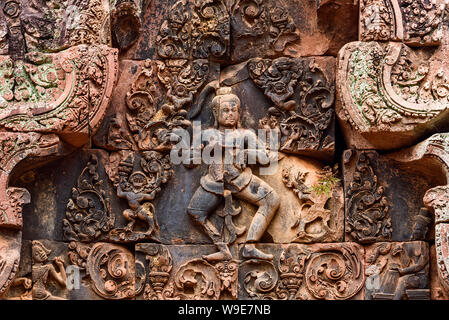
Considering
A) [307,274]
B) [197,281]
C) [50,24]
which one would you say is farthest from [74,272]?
[50,24]

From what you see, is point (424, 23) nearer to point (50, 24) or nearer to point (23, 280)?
point (50, 24)

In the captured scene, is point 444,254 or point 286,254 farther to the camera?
point 286,254

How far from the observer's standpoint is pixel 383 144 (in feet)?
35.4

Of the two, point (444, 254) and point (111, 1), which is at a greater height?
point (111, 1)

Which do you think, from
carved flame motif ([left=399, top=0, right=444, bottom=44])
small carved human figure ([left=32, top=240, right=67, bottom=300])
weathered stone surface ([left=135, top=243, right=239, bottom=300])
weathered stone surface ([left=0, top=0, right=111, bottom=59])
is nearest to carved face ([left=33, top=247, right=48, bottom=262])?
small carved human figure ([left=32, top=240, right=67, bottom=300])

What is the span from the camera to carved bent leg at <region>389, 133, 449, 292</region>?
10.1 m

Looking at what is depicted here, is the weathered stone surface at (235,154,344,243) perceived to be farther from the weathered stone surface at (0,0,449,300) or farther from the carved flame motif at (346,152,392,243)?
the carved flame motif at (346,152,392,243)

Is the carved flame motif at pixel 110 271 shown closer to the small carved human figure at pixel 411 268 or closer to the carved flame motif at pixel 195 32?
the carved flame motif at pixel 195 32

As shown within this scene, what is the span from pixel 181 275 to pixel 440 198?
7.71 ft

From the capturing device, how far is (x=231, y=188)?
10.9m

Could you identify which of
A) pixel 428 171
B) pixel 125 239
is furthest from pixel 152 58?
pixel 428 171

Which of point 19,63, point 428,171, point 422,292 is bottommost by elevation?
point 422,292

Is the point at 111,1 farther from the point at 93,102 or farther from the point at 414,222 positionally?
the point at 414,222

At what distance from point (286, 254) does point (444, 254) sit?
1440mm
